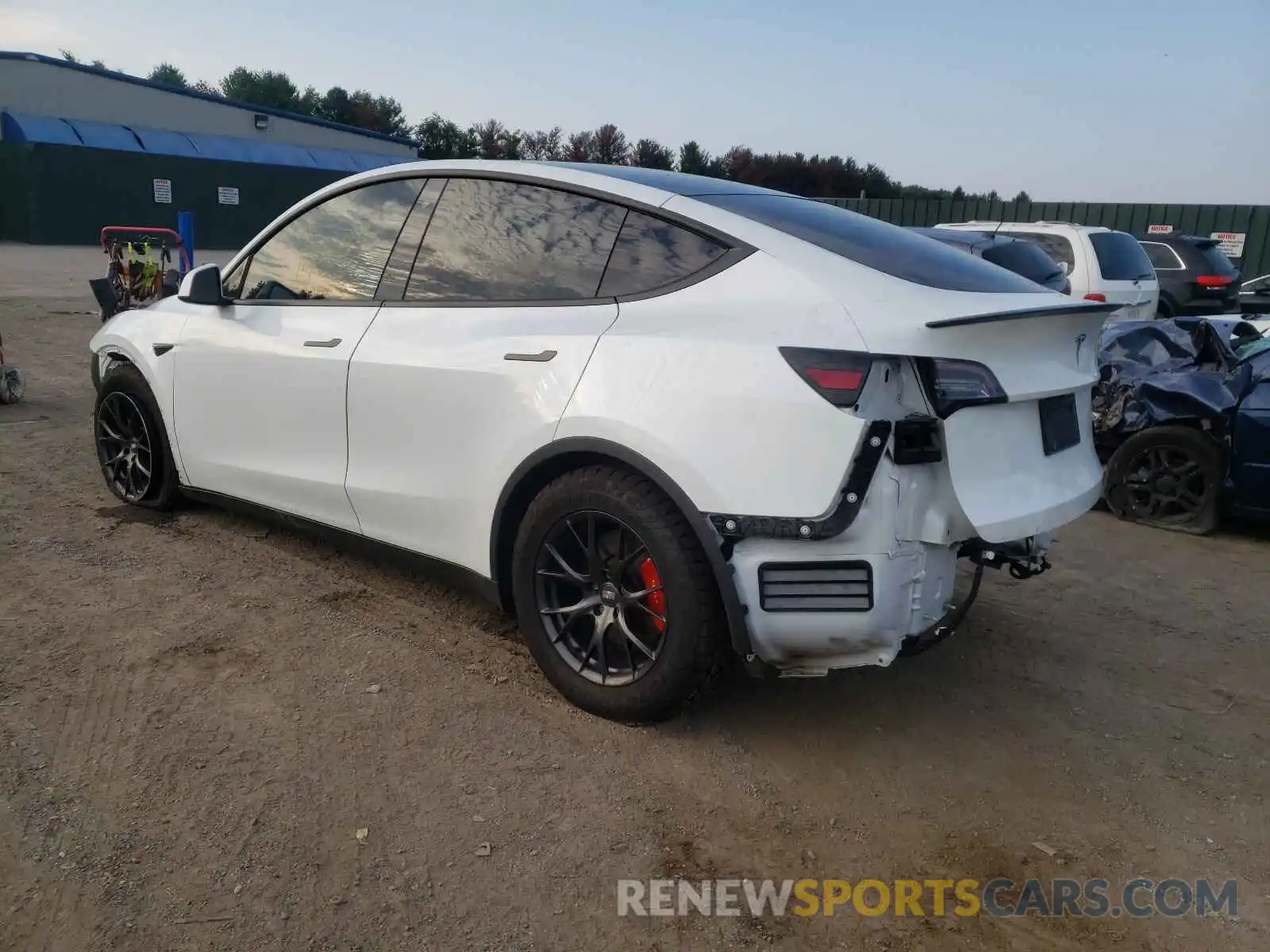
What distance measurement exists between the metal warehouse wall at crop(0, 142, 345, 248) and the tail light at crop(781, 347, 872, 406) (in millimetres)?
28479

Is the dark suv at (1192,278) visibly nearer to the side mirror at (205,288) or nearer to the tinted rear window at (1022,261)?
the tinted rear window at (1022,261)

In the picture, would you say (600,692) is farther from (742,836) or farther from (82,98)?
(82,98)

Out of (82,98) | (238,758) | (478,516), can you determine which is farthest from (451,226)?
(82,98)

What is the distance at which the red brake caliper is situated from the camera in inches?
119

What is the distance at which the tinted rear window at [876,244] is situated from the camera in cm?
308

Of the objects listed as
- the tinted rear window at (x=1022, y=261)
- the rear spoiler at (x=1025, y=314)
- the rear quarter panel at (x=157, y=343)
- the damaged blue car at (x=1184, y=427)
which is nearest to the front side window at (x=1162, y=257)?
the tinted rear window at (x=1022, y=261)

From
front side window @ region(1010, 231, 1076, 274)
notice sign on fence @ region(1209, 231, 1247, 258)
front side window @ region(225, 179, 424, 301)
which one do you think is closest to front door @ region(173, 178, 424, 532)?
front side window @ region(225, 179, 424, 301)

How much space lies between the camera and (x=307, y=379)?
3.97 meters

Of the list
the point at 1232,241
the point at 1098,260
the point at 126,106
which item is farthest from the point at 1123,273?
the point at 126,106

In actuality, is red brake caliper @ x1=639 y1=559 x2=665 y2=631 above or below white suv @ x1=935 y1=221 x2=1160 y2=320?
below

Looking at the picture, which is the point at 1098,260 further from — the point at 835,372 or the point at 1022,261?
the point at 835,372

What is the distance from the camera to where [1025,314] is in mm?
2832

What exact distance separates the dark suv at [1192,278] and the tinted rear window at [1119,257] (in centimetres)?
186

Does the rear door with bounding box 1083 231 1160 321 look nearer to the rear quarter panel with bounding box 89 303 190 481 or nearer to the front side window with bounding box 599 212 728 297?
the front side window with bounding box 599 212 728 297
